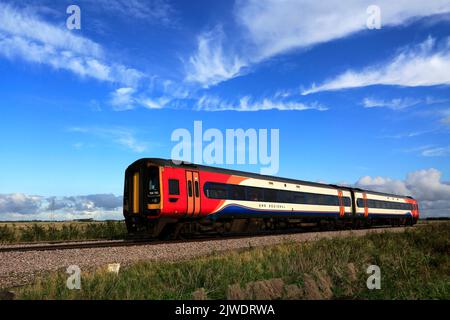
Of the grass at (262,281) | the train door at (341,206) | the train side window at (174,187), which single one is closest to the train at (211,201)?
the train side window at (174,187)

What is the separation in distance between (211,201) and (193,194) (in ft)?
4.09

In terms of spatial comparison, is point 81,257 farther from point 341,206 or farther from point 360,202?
point 360,202

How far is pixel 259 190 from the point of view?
23.2m

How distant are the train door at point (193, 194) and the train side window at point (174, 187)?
0.54 meters

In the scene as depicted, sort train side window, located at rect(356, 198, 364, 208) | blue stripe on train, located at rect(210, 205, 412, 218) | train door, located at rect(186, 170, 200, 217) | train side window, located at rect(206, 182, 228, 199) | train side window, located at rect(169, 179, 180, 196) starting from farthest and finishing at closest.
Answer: train side window, located at rect(356, 198, 364, 208) → blue stripe on train, located at rect(210, 205, 412, 218) → train side window, located at rect(206, 182, 228, 199) → train door, located at rect(186, 170, 200, 217) → train side window, located at rect(169, 179, 180, 196)

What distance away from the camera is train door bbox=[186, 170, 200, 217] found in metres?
18.3

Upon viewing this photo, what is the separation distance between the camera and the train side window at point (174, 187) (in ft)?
57.6

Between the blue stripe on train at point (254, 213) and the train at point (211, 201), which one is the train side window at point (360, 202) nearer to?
the blue stripe on train at point (254, 213)

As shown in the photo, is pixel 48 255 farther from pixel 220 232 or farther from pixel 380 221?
pixel 380 221

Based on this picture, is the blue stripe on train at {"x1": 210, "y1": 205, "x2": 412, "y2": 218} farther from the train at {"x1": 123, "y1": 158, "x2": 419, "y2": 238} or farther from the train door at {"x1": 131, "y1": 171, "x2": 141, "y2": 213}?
the train door at {"x1": 131, "y1": 171, "x2": 141, "y2": 213}

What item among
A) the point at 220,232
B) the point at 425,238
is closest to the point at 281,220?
the point at 220,232

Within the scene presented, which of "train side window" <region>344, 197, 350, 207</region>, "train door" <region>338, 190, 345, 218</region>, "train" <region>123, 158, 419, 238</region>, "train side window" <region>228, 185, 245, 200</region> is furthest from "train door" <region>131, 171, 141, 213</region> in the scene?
"train side window" <region>344, 197, 350, 207</region>
